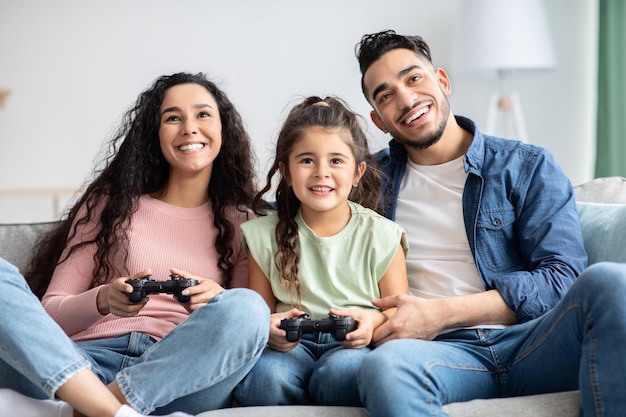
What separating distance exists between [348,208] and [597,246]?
0.57 metres

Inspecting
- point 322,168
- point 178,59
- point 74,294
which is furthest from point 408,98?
point 178,59

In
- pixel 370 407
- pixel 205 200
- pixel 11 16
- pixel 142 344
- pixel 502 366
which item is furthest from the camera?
pixel 11 16

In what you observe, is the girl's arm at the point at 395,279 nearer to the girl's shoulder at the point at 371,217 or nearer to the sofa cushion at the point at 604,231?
the girl's shoulder at the point at 371,217

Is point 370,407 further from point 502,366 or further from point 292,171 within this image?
point 292,171

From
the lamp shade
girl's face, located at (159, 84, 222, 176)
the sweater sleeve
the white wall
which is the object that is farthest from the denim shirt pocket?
the white wall

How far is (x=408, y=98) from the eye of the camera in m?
2.00

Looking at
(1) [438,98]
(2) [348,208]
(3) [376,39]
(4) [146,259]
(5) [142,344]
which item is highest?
(3) [376,39]

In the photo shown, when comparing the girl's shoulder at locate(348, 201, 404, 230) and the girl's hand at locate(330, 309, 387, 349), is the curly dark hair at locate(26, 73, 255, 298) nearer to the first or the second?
the girl's shoulder at locate(348, 201, 404, 230)

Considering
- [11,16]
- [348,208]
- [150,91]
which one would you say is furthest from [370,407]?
[11,16]

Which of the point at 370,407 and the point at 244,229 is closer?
the point at 370,407

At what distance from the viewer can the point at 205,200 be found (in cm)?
217

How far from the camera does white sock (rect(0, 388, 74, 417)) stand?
1.57 metres

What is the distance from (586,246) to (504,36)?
1974 millimetres

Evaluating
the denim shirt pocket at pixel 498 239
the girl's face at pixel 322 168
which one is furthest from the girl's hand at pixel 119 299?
the denim shirt pocket at pixel 498 239
